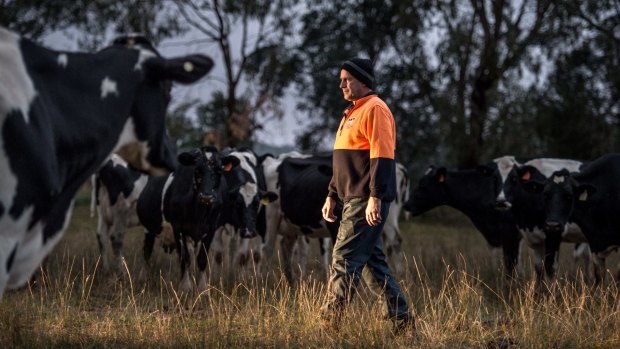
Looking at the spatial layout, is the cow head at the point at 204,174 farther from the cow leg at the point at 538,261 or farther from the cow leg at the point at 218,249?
the cow leg at the point at 538,261

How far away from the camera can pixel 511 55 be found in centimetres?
2308

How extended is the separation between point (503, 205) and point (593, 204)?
2.03 metres

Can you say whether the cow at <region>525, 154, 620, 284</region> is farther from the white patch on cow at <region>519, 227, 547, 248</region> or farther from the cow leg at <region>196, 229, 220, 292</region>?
the cow leg at <region>196, 229, 220, 292</region>

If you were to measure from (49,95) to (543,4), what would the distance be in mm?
22374

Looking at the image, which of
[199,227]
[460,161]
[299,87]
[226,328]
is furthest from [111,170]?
[299,87]

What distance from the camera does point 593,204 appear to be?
9000 mm

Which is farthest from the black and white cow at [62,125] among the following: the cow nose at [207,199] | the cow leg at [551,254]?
the cow leg at [551,254]

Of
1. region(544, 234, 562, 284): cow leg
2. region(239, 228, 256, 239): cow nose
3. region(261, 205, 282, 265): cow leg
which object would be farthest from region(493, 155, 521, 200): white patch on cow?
region(239, 228, 256, 239): cow nose

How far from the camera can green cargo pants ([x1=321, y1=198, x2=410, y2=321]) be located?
5.64 m

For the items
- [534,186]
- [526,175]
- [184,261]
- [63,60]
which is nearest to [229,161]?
[184,261]

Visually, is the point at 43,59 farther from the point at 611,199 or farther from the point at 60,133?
the point at 611,199

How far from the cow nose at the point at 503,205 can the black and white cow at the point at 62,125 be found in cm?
760

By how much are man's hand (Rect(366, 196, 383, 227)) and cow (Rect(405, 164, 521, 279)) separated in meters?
6.74

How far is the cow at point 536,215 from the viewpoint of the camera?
379 inches
